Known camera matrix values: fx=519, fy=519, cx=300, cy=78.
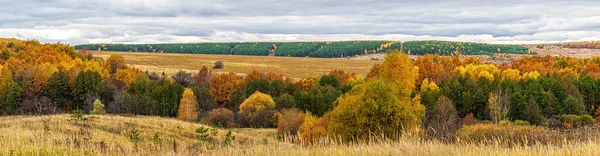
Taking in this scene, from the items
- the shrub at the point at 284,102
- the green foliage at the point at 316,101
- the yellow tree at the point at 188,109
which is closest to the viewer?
the yellow tree at the point at 188,109

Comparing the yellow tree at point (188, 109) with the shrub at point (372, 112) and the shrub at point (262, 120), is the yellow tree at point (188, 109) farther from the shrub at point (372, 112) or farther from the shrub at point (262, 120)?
the shrub at point (372, 112)

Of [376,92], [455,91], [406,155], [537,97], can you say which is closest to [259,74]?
[455,91]

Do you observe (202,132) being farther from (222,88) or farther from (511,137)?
(222,88)

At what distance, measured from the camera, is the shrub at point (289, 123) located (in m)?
62.5

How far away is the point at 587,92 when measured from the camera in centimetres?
9356

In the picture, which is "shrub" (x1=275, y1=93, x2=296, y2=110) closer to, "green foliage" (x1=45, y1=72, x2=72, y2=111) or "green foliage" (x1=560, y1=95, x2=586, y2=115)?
"green foliage" (x1=45, y1=72, x2=72, y2=111)

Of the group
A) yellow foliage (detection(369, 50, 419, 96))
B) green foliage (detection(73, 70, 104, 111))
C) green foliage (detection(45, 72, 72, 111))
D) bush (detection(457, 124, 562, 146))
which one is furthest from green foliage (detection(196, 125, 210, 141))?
green foliage (detection(45, 72, 72, 111))

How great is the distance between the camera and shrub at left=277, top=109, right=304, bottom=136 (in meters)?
62.5

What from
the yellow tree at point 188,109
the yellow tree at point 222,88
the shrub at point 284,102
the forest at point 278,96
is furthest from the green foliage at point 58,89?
the shrub at point 284,102

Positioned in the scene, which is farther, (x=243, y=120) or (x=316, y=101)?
(x=316, y=101)

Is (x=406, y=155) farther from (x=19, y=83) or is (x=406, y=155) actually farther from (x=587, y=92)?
(x=19, y=83)

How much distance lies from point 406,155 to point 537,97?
82141 mm

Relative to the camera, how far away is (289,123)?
6725 cm

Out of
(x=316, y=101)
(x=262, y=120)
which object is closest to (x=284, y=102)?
(x=316, y=101)
